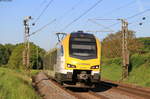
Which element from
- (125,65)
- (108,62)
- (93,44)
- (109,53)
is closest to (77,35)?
(93,44)

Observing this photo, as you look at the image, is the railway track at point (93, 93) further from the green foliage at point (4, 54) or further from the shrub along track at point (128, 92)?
the green foliage at point (4, 54)

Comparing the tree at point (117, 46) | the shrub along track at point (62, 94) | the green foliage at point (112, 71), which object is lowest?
the shrub along track at point (62, 94)

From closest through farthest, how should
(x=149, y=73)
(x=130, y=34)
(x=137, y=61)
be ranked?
(x=149, y=73), (x=137, y=61), (x=130, y=34)

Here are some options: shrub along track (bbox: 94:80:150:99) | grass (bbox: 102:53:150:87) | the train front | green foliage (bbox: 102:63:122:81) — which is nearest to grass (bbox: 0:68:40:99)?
the train front

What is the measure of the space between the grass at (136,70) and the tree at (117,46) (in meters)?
22.2

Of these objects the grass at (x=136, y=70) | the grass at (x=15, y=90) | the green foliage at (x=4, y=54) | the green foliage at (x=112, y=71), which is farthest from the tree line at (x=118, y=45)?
the green foliage at (x=4, y=54)

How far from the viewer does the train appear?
19.2 meters

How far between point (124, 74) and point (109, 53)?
35945mm

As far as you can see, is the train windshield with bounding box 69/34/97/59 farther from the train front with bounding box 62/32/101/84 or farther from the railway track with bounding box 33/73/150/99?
the railway track with bounding box 33/73/150/99

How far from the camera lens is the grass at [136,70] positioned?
108 ft

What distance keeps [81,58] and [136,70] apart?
18273 millimetres

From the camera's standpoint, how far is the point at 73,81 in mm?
19766

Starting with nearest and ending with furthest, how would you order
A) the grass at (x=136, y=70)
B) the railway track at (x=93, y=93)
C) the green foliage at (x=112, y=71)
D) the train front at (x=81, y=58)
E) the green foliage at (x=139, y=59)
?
1. the railway track at (x=93, y=93)
2. the train front at (x=81, y=58)
3. the grass at (x=136, y=70)
4. the green foliage at (x=139, y=59)
5. the green foliage at (x=112, y=71)

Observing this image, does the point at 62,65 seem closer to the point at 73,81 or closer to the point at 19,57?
the point at 73,81
